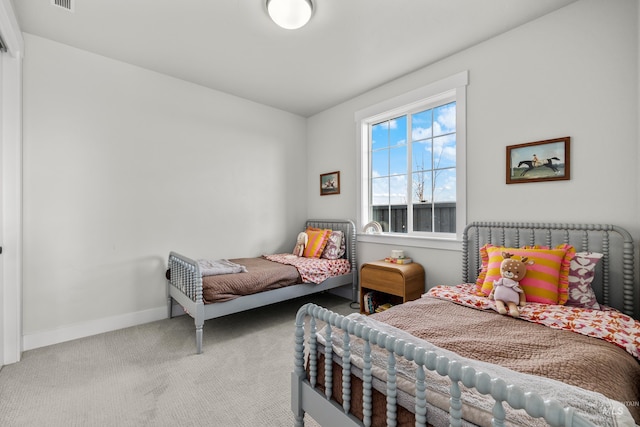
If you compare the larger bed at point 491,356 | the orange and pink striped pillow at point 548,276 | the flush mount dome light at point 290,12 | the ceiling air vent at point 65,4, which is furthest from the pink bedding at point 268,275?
the ceiling air vent at point 65,4

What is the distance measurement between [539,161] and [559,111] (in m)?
0.39

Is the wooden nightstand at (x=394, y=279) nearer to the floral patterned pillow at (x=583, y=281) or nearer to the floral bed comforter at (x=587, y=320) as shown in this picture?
the floral bed comforter at (x=587, y=320)

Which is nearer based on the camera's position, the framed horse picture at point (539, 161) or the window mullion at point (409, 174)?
the framed horse picture at point (539, 161)

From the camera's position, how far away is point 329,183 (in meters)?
4.27

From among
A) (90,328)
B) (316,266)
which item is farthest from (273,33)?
(90,328)

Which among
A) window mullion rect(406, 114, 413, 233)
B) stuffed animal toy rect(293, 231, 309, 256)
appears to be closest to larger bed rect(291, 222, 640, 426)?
window mullion rect(406, 114, 413, 233)

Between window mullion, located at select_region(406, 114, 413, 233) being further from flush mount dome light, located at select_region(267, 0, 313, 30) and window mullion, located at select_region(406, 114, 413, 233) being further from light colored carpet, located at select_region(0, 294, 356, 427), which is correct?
light colored carpet, located at select_region(0, 294, 356, 427)

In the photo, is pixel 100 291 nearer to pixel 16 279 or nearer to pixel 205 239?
pixel 16 279

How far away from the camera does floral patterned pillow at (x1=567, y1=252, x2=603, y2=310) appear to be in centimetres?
187

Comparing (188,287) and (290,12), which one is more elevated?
(290,12)

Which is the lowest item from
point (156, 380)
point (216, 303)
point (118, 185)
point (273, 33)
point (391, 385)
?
point (156, 380)

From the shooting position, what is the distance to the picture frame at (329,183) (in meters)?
4.14

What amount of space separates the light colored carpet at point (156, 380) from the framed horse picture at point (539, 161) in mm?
2456

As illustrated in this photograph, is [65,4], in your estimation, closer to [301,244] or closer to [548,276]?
[301,244]
